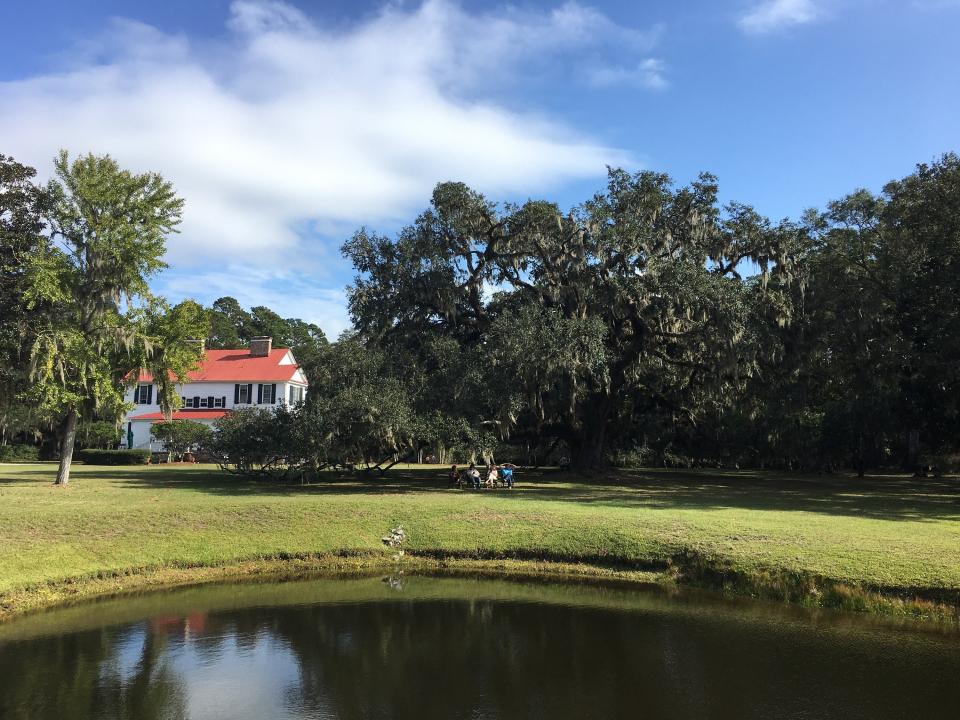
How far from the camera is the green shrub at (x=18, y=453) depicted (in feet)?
153

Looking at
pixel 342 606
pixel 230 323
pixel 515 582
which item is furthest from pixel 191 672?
pixel 230 323

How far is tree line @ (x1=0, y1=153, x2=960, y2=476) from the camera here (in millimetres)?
23312

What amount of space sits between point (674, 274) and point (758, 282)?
414cm

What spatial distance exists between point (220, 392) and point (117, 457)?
11481mm

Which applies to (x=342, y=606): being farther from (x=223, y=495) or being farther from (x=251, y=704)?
(x=223, y=495)

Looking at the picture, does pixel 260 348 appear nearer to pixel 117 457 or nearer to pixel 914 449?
pixel 117 457

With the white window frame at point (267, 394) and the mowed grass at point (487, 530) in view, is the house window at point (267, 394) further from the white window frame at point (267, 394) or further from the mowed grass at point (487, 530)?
the mowed grass at point (487, 530)

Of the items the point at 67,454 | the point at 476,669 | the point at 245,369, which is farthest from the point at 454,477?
the point at 245,369

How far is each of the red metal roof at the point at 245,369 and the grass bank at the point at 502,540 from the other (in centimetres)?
3295

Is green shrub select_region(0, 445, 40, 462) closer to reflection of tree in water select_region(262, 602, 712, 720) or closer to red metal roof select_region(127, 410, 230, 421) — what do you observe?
red metal roof select_region(127, 410, 230, 421)

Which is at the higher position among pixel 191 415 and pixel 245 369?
pixel 245 369

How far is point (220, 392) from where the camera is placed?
54375 mm

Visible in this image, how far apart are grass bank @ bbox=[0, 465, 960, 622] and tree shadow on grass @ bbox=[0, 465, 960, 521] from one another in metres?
0.23

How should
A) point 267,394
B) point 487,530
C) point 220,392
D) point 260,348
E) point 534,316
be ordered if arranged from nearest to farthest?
1. point 487,530
2. point 534,316
3. point 267,394
4. point 220,392
5. point 260,348
